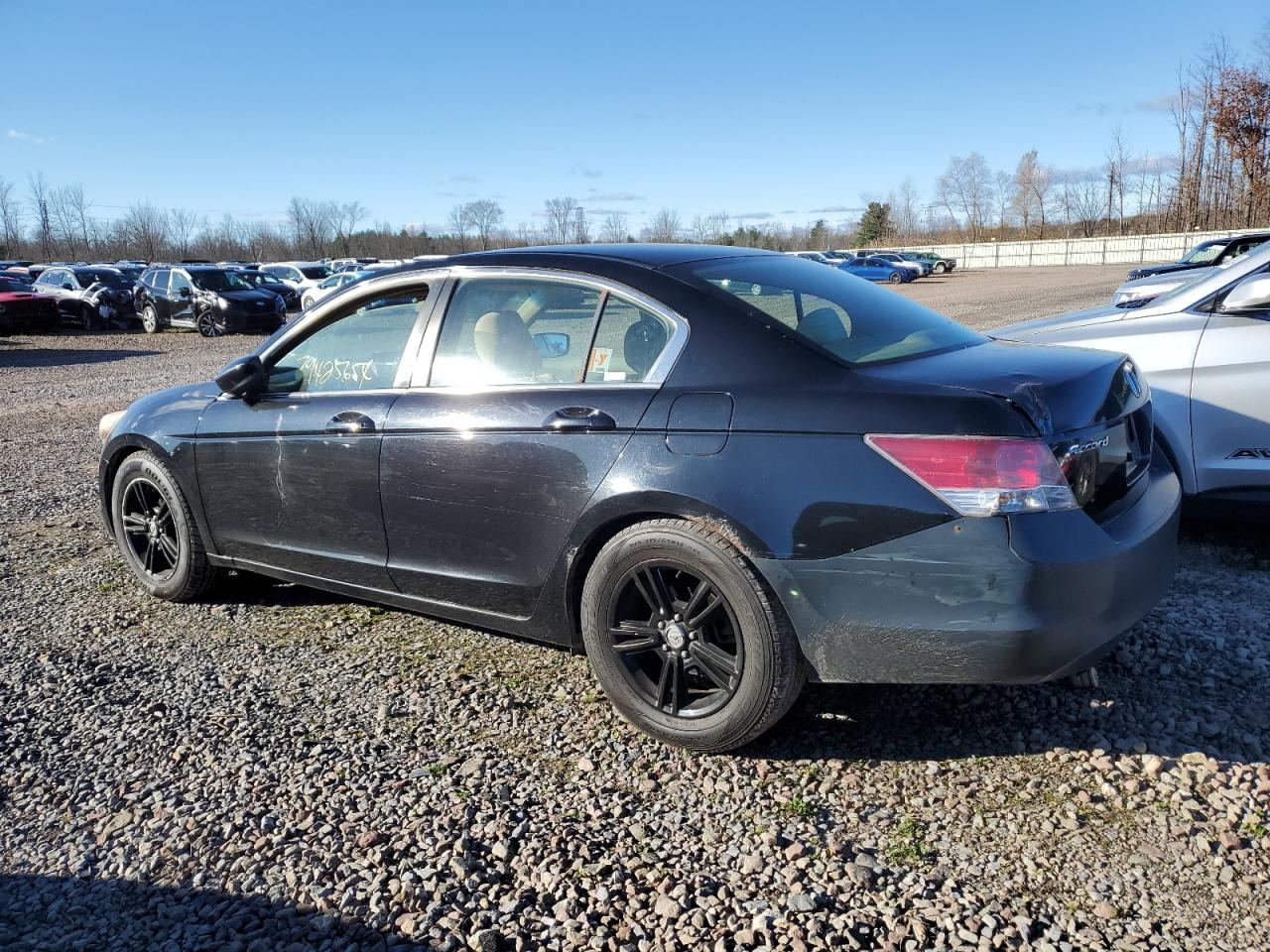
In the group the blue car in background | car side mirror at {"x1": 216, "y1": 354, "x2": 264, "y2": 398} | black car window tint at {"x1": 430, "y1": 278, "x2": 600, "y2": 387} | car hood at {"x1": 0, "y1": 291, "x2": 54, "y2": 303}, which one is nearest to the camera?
black car window tint at {"x1": 430, "y1": 278, "x2": 600, "y2": 387}

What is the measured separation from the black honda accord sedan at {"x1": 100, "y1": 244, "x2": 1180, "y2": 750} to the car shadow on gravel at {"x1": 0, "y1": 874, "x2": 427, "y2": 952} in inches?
47.7

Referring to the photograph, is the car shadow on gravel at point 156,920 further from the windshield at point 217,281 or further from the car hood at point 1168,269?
the windshield at point 217,281

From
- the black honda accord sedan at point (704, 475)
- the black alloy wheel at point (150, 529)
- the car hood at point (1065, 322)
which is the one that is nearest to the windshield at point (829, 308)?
the black honda accord sedan at point (704, 475)

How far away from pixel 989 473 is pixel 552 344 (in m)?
1.63

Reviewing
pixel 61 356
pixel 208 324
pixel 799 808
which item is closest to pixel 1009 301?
pixel 208 324

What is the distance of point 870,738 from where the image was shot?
3.31 metres

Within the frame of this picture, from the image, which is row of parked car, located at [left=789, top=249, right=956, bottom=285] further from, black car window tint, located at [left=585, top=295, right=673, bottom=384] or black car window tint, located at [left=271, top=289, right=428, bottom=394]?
black car window tint, located at [left=585, top=295, right=673, bottom=384]

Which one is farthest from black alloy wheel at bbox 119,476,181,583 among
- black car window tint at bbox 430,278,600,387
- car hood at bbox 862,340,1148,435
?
car hood at bbox 862,340,1148,435

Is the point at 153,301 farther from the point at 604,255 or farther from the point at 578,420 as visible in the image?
the point at 578,420

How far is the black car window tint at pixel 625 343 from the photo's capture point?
3340 millimetres

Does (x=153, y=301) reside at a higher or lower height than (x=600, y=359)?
higher

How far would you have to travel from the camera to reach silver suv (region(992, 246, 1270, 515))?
4.86m

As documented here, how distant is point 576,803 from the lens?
2996 millimetres

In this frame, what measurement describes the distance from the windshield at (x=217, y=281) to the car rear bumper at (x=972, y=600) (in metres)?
25.8
